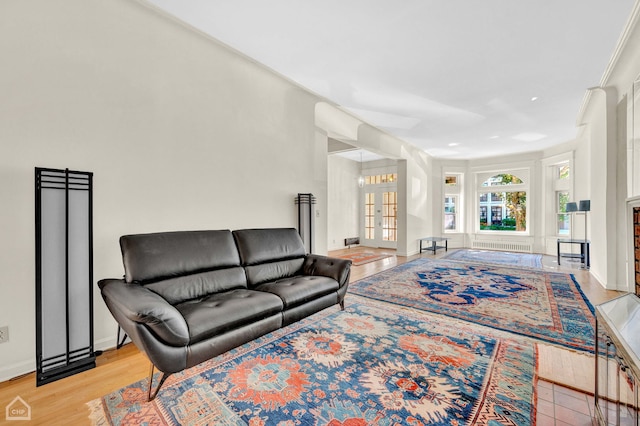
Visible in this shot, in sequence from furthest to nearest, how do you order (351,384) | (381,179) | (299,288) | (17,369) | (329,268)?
(381,179), (329,268), (299,288), (17,369), (351,384)

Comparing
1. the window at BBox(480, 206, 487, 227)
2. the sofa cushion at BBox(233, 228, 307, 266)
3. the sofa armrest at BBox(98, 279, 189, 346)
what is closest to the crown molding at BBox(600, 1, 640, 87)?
the sofa cushion at BBox(233, 228, 307, 266)

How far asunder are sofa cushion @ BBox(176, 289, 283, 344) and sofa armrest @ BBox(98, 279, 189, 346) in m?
0.11

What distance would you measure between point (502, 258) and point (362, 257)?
11.5ft

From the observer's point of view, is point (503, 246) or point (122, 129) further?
point (503, 246)

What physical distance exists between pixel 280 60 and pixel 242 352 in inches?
128

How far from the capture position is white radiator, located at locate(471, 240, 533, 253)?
825 centimetres

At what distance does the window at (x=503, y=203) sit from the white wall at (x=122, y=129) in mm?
7901

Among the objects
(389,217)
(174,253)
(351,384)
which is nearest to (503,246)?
(389,217)

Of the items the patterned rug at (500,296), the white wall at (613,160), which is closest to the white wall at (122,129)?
the patterned rug at (500,296)

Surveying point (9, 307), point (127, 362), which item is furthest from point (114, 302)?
point (9, 307)

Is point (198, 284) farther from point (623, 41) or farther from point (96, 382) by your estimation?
point (623, 41)

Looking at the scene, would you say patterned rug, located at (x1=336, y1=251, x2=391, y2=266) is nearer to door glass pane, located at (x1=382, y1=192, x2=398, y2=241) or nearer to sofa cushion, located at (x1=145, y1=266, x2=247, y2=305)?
door glass pane, located at (x1=382, y1=192, x2=398, y2=241)

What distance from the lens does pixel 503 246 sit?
862 cm

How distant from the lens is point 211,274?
106 inches
